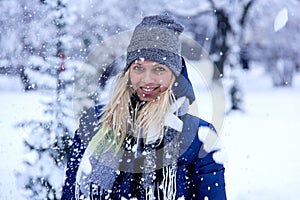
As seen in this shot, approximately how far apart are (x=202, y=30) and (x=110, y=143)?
12.1 metres

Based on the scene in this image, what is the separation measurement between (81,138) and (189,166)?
523mm

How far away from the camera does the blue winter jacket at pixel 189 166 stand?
2.33 metres

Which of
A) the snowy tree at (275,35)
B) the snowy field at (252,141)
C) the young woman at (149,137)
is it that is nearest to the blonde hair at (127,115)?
the young woman at (149,137)

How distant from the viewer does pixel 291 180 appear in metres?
7.98

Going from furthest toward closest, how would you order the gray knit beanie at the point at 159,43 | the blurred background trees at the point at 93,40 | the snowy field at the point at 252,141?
1. the snowy field at the point at 252,141
2. the blurred background trees at the point at 93,40
3. the gray knit beanie at the point at 159,43

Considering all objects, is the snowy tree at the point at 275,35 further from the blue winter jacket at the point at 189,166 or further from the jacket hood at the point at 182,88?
the blue winter jacket at the point at 189,166

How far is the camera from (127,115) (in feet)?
8.09

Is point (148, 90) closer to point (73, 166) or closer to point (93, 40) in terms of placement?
point (73, 166)

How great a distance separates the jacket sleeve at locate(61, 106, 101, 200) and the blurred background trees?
2.68 m

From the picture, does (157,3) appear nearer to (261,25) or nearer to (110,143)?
(261,25)

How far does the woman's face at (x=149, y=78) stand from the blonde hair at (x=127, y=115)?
0.03 metres

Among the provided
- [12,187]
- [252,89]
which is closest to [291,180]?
[12,187]

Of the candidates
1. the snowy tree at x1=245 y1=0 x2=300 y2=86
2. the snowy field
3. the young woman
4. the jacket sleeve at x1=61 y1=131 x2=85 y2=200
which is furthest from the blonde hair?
the snowy tree at x1=245 y1=0 x2=300 y2=86

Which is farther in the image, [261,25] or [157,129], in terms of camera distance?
[261,25]
